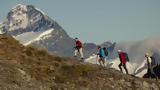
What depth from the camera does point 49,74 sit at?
3928 centimetres

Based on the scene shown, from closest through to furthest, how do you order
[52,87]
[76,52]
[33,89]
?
[33,89], [52,87], [76,52]

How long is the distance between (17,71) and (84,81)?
7133mm

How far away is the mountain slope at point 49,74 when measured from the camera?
35844 mm

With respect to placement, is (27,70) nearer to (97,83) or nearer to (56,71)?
(56,71)

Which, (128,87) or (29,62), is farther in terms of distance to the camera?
(128,87)

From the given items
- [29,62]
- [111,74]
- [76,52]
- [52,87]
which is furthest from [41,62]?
[76,52]

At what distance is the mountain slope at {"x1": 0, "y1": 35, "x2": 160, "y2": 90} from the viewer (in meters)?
35.8

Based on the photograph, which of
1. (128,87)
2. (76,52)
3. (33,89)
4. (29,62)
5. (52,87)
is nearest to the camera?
(33,89)

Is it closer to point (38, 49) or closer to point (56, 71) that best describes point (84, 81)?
point (56, 71)

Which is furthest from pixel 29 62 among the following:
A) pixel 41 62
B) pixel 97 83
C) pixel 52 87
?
pixel 97 83

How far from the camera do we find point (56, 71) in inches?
1596

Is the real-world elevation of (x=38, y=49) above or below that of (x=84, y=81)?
above

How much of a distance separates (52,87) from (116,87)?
7.81m

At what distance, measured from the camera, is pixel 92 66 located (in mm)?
43719
